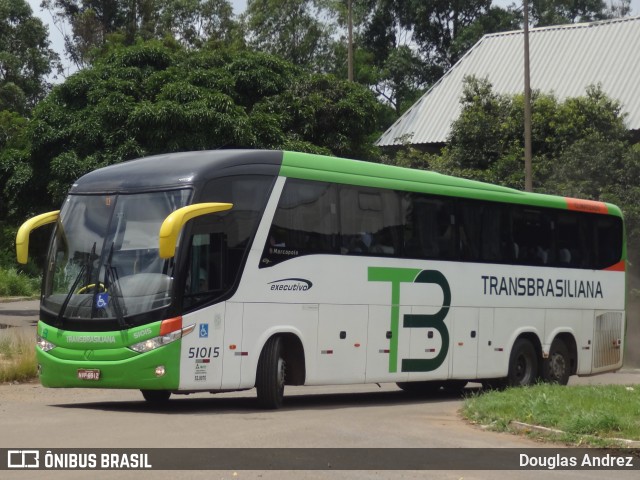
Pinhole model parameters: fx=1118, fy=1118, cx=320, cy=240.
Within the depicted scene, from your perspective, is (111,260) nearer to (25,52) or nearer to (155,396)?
(155,396)

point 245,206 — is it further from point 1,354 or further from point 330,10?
point 330,10

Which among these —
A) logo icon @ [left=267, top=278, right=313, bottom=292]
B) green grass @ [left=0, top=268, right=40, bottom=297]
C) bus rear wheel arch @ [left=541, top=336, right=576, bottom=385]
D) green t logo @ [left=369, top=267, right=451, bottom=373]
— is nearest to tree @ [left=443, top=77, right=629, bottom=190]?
bus rear wheel arch @ [left=541, top=336, right=576, bottom=385]

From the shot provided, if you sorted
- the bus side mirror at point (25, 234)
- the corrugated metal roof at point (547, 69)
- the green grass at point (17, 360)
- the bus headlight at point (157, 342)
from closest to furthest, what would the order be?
the bus headlight at point (157, 342) < the bus side mirror at point (25, 234) < the green grass at point (17, 360) < the corrugated metal roof at point (547, 69)

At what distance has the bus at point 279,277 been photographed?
13.7m

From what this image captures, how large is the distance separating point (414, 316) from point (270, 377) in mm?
3378

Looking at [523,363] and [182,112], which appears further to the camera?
[182,112]

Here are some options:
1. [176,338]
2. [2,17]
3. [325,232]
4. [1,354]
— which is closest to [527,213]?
[325,232]

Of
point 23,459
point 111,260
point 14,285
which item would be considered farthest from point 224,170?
point 14,285

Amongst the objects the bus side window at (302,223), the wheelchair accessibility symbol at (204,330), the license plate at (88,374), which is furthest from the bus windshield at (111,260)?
the bus side window at (302,223)

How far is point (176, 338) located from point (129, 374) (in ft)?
2.36

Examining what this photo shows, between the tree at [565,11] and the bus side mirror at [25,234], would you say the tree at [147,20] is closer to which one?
the tree at [565,11]

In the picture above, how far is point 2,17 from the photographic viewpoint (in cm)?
6266

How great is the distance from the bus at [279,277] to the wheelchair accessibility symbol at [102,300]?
0.07 feet

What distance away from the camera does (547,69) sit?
47.4m
